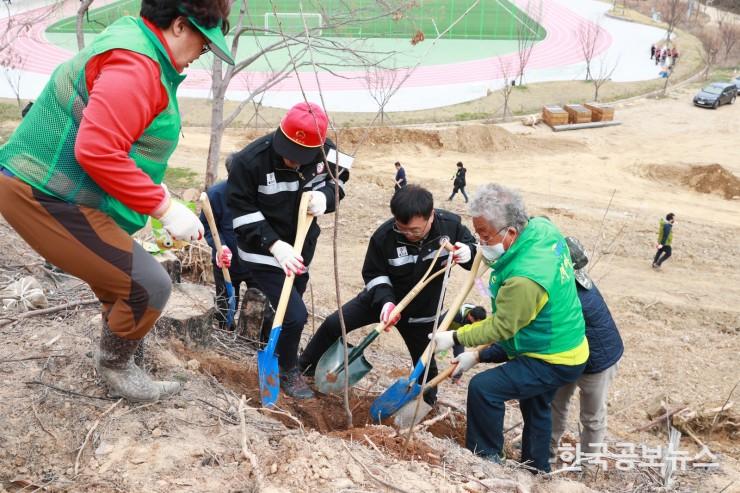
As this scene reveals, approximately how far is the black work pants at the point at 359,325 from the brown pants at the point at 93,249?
1.73m

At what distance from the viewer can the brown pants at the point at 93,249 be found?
2350mm

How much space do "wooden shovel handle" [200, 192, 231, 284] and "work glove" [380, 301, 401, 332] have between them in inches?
59.0

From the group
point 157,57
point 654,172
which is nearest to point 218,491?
point 157,57

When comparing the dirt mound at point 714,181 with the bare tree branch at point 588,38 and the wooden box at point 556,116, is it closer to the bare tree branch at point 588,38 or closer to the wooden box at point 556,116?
the wooden box at point 556,116

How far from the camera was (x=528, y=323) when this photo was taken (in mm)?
3309

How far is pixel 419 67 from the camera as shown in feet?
85.4

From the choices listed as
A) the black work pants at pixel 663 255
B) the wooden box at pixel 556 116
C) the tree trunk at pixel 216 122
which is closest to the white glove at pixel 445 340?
the tree trunk at pixel 216 122

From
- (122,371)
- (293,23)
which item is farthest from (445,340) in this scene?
(293,23)

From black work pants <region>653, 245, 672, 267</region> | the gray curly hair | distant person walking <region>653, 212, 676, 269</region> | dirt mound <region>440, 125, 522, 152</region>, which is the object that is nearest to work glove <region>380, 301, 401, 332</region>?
the gray curly hair

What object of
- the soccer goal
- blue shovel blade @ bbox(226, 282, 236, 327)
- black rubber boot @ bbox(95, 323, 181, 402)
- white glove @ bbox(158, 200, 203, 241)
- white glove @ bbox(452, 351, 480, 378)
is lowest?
blue shovel blade @ bbox(226, 282, 236, 327)

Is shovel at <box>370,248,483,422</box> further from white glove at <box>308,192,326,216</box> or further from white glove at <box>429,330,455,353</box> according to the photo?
white glove at <box>308,192,326,216</box>

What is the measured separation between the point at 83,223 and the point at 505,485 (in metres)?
2.01

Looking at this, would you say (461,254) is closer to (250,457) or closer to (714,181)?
(250,457)

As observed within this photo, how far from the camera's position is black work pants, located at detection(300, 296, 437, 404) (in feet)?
13.7
